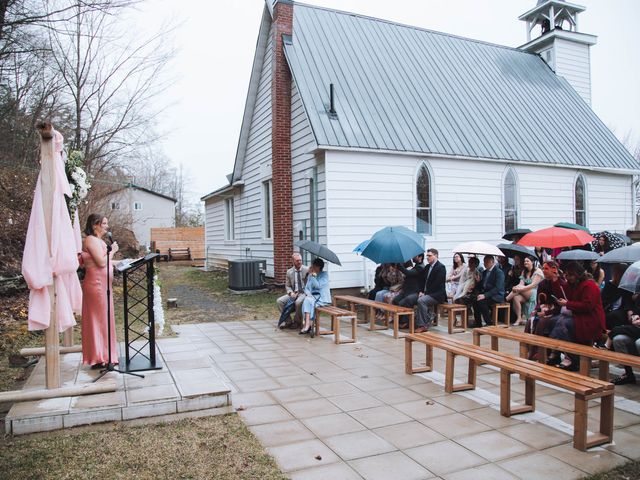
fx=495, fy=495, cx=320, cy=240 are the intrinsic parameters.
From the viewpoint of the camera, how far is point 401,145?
41.5ft

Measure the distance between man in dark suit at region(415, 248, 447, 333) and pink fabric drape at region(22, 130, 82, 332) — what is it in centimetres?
625

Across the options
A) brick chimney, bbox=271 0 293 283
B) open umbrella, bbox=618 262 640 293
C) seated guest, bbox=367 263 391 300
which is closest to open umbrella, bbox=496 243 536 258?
seated guest, bbox=367 263 391 300

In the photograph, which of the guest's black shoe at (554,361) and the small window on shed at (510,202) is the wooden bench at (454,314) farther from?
the small window on shed at (510,202)

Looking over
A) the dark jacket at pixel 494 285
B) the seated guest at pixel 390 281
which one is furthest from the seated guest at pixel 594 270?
the seated guest at pixel 390 281

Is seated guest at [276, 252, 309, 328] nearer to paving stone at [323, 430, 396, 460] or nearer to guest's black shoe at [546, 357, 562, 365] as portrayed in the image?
guest's black shoe at [546, 357, 562, 365]

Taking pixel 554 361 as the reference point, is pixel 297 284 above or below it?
above

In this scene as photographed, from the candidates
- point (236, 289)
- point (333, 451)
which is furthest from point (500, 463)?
point (236, 289)

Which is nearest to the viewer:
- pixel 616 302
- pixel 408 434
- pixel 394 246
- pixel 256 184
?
pixel 408 434

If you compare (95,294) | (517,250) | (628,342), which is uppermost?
(517,250)

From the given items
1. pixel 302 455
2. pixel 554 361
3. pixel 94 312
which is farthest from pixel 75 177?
pixel 554 361

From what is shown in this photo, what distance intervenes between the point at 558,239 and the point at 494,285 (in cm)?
146

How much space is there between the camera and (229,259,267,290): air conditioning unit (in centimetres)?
1438

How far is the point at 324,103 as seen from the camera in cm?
1273

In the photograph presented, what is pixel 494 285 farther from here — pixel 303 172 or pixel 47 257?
pixel 47 257
